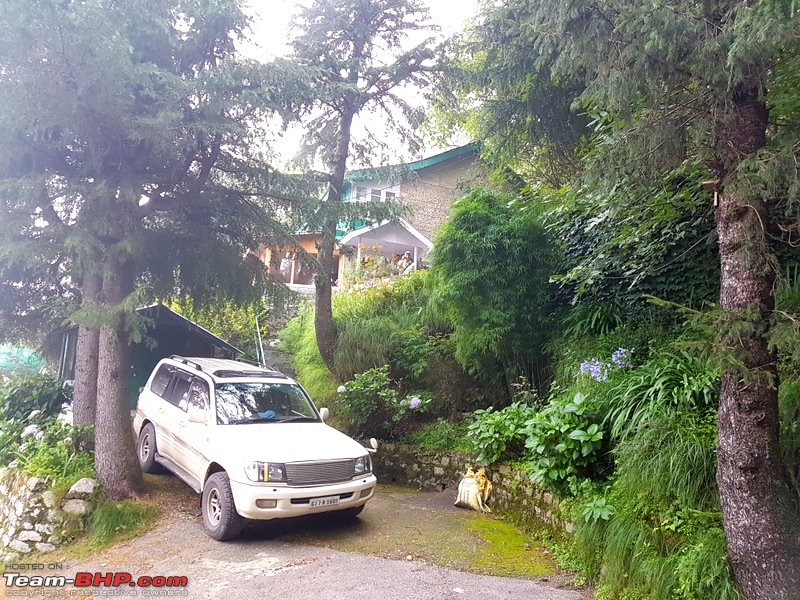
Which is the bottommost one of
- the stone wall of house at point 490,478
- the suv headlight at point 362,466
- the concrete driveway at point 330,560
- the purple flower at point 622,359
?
the concrete driveway at point 330,560

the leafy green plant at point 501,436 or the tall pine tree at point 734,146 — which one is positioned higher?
the tall pine tree at point 734,146

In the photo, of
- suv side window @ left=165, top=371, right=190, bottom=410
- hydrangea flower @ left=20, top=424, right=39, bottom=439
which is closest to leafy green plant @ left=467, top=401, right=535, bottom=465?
suv side window @ left=165, top=371, right=190, bottom=410

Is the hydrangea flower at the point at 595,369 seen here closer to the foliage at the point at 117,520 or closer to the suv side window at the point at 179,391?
the suv side window at the point at 179,391

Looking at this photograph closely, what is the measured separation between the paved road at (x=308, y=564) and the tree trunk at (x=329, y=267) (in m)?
4.59

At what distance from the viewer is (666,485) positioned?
4516 mm

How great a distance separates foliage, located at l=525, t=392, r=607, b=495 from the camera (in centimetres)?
573

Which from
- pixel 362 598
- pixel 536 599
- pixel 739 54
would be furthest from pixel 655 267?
pixel 362 598

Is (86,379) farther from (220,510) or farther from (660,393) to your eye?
(660,393)

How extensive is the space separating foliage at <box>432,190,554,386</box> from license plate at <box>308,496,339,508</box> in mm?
3446

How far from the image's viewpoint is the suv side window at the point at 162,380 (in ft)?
27.7

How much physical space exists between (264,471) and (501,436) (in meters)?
3.07

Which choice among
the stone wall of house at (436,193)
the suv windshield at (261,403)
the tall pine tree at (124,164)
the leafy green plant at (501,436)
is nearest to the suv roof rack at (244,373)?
the suv windshield at (261,403)

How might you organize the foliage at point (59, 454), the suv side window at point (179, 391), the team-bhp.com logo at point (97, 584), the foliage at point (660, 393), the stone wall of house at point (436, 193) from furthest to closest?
the stone wall of house at point (436, 193) < the suv side window at point (179, 391) < the foliage at point (59, 454) < the foliage at point (660, 393) < the team-bhp.com logo at point (97, 584)

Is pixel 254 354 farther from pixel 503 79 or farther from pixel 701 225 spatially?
pixel 701 225
